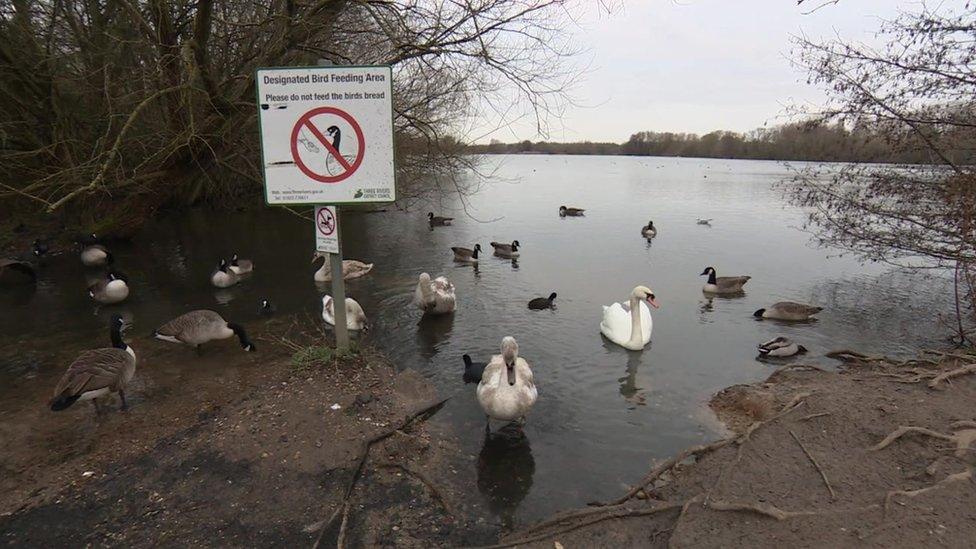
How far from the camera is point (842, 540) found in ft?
11.6

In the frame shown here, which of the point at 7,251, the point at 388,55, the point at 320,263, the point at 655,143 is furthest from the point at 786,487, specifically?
the point at 655,143

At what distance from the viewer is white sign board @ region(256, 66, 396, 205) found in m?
6.00

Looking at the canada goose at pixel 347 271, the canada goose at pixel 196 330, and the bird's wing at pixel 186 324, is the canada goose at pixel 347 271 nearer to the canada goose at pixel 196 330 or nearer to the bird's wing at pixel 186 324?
the canada goose at pixel 196 330

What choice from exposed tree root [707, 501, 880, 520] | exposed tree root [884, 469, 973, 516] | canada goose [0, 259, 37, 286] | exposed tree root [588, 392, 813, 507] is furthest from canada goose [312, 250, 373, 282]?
exposed tree root [884, 469, 973, 516]

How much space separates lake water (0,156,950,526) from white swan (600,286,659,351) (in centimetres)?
26

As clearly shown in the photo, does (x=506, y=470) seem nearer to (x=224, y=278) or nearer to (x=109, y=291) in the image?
(x=109, y=291)

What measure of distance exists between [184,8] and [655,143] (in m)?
137

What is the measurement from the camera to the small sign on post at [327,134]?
6.00m

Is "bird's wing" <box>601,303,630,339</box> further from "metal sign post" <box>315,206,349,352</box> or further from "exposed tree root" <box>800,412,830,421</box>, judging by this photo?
"metal sign post" <box>315,206,349,352</box>

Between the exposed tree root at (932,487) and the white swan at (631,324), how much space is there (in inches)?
235

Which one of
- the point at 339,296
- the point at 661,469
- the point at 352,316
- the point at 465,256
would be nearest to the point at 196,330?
the point at 352,316

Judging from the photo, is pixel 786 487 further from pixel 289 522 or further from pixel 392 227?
pixel 392 227

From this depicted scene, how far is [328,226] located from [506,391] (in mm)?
3056

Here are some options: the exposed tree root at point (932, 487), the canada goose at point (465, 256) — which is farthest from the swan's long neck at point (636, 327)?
the canada goose at point (465, 256)
